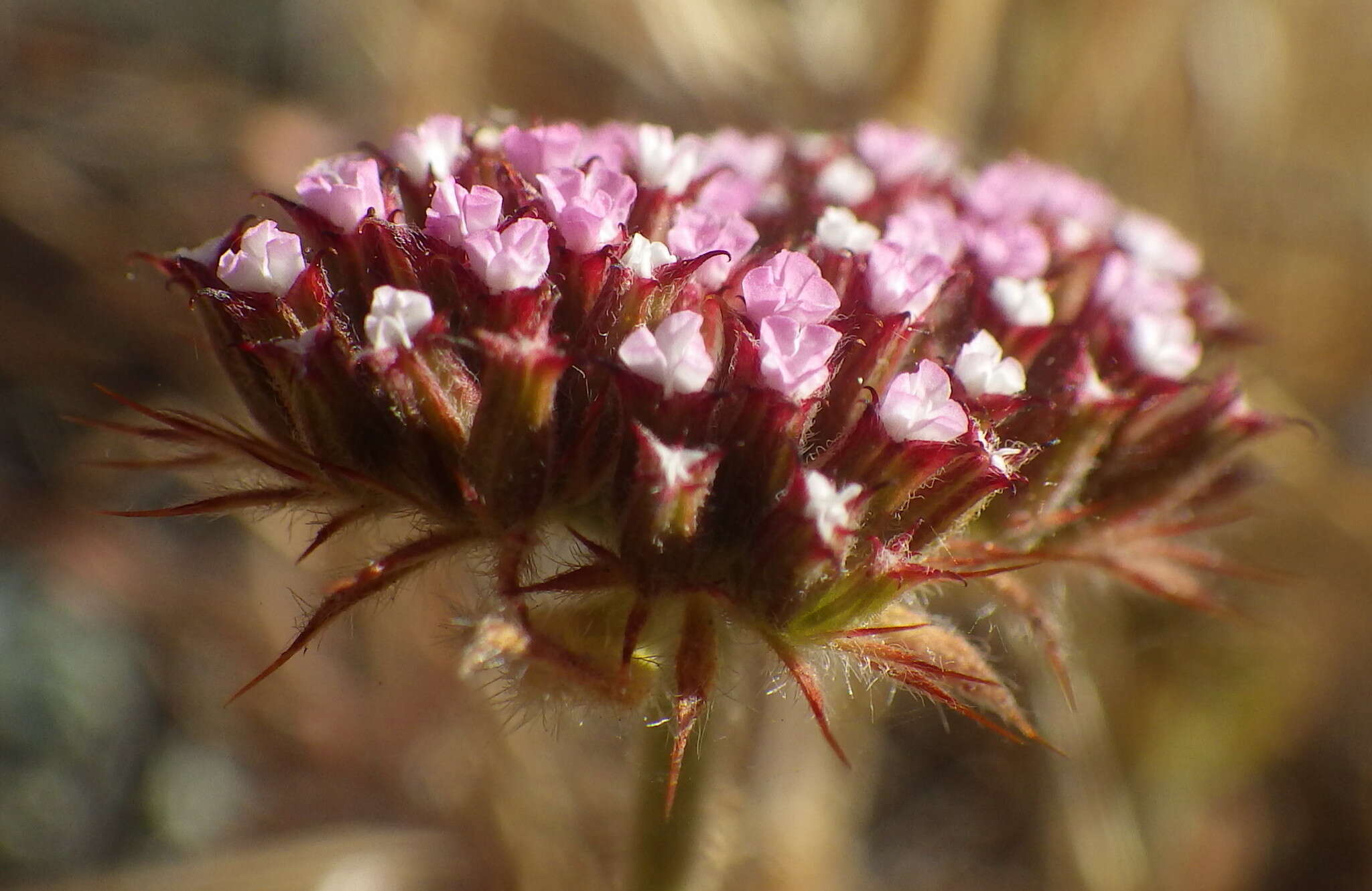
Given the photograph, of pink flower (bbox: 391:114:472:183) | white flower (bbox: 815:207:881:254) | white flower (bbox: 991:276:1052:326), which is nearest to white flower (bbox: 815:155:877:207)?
white flower (bbox: 815:207:881:254)

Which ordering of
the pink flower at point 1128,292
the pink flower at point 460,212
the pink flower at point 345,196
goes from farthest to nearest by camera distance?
1. the pink flower at point 1128,292
2. the pink flower at point 345,196
3. the pink flower at point 460,212

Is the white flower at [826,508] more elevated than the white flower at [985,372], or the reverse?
the white flower at [985,372]

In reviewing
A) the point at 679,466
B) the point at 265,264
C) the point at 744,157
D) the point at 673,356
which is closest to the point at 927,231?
the point at 744,157

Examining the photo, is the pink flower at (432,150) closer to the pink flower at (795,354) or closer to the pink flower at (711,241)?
the pink flower at (711,241)

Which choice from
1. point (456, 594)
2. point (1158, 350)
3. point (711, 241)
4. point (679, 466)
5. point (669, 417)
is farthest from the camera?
point (456, 594)

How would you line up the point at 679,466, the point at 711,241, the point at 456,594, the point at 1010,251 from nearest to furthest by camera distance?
the point at 679,466 → the point at 711,241 → the point at 1010,251 → the point at 456,594

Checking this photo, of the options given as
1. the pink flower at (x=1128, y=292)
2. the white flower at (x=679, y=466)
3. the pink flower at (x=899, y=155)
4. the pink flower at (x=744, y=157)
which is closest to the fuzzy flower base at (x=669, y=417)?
the white flower at (x=679, y=466)

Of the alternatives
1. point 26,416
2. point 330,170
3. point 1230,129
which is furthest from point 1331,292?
point 26,416

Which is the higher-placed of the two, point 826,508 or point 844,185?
point 844,185

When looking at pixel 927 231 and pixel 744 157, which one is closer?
pixel 927 231

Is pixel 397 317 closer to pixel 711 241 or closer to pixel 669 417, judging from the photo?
pixel 669 417
